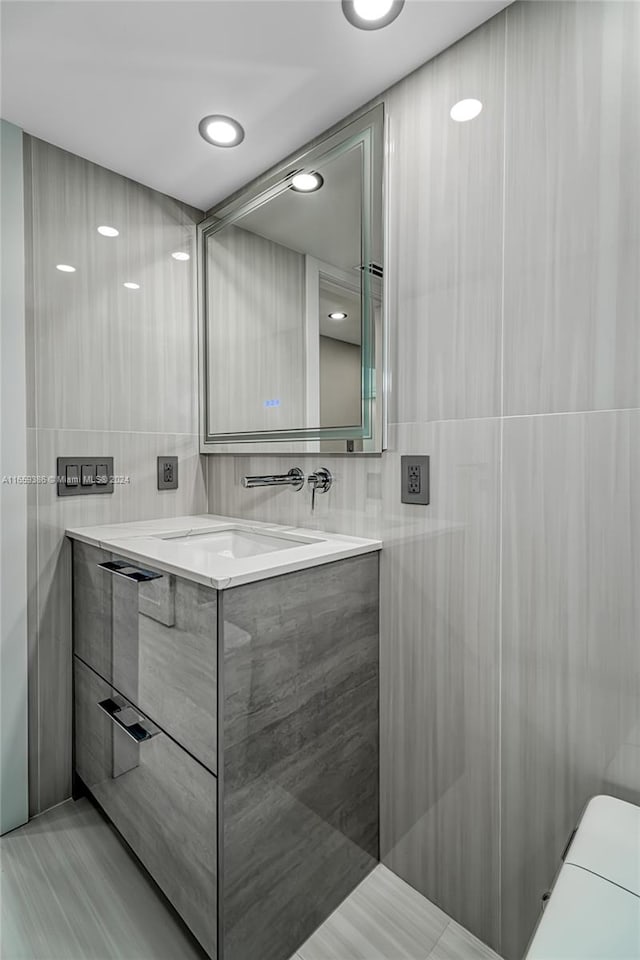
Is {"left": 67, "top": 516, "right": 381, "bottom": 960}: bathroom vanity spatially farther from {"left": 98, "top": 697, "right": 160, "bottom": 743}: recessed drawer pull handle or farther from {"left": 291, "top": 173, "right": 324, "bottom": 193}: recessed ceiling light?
{"left": 291, "top": 173, "right": 324, "bottom": 193}: recessed ceiling light

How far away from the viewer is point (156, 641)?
1.17 meters

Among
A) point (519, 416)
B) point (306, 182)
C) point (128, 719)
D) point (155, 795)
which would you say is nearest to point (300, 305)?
point (306, 182)

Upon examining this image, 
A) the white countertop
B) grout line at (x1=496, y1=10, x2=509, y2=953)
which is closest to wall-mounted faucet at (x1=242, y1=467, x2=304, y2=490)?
the white countertop

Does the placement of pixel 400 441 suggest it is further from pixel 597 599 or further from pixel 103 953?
pixel 103 953

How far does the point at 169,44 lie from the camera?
1.18 meters

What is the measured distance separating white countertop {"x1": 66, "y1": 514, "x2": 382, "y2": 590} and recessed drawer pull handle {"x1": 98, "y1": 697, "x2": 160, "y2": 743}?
415 millimetres

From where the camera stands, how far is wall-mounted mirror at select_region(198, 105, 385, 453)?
1364 mm

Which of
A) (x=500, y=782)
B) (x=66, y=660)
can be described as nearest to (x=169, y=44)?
(x=66, y=660)

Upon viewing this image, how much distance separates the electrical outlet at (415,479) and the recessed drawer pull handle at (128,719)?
867 millimetres

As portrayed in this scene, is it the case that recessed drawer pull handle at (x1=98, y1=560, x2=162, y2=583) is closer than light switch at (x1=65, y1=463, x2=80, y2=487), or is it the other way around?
recessed drawer pull handle at (x1=98, y1=560, x2=162, y2=583)

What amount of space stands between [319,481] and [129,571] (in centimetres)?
61

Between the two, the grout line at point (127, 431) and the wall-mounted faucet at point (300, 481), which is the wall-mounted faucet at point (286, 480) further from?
the grout line at point (127, 431)

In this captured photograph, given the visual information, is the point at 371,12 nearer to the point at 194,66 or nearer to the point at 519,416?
the point at 194,66

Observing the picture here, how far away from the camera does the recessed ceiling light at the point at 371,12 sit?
1.05m
